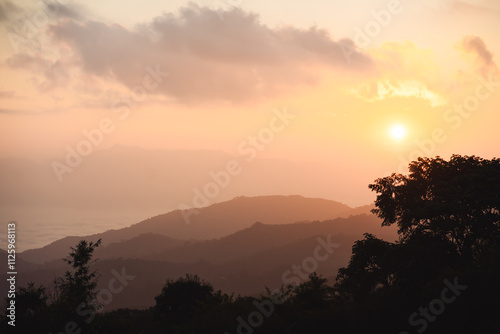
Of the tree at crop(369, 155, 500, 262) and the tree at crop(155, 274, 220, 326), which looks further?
the tree at crop(155, 274, 220, 326)

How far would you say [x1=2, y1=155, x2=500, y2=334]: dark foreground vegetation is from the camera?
24.8m

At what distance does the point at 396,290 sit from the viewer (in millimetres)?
30234

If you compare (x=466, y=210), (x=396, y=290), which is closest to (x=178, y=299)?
(x=396, y=290)

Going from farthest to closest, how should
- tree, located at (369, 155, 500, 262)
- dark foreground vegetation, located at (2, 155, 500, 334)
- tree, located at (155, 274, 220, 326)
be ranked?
tree, located at (155, 274, 220, 326) < tree, located at (369, 155, 500, 262) < dark foreground vegetation, located at (2, 155, 500, 334)

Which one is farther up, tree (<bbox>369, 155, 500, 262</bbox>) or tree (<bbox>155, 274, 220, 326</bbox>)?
tree (<bbox>369, 155, 500, 262</bbox>)

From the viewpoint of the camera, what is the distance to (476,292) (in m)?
24.4

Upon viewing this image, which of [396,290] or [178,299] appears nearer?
[396,290]

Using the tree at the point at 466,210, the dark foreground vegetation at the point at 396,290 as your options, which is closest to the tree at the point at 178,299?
the dark foreground vegetation at the point at 396,290

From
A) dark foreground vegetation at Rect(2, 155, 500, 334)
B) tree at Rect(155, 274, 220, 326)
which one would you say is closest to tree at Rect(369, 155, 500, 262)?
dark foreground vegetation at Rect(2, 155, 500, 334)

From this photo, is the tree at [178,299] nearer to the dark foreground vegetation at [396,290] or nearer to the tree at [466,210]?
the dark foreground vegetation at [396,290]

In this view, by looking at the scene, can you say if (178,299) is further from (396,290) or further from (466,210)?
(466,210)

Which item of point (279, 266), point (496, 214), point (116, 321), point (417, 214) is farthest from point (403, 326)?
point (279, 266)

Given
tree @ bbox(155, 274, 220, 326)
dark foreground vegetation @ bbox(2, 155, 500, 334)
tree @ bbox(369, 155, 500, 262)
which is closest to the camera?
dark foreground vegetation @ bbox(2, 155, 500, 334)

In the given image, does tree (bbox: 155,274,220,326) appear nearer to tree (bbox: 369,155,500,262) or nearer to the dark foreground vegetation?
the dark foreground vegetation
